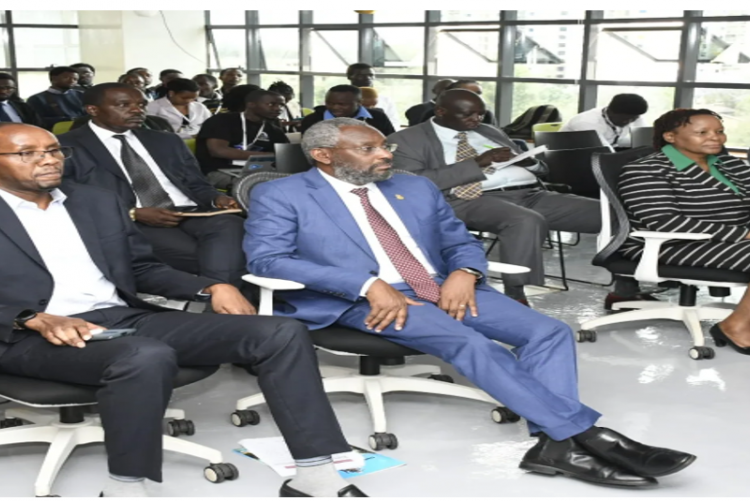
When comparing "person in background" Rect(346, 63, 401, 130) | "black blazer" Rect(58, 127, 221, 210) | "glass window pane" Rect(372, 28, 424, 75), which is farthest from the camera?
"glass window pane" Rect(372, 28, 424, 75)

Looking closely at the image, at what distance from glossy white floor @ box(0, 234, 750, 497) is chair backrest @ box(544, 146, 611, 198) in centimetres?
164

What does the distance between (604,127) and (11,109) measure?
5.05 meters

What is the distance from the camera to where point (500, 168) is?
4.89m

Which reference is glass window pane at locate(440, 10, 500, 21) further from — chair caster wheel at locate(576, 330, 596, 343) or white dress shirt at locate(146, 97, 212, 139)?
chair caster wheel at locate(576, 330, 596, 343)

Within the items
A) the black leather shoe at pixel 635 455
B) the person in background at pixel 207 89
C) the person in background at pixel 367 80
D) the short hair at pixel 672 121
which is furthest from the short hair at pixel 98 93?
the person in background at pixel 207 89

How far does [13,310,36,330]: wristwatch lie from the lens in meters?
2.48

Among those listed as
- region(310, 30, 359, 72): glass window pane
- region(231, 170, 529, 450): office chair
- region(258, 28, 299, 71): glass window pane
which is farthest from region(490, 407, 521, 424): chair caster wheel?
region(258, 28, 299, 71): glass window pane

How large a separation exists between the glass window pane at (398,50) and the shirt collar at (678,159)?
6819 mm

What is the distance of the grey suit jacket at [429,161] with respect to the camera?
4.54 m

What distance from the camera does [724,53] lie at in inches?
317

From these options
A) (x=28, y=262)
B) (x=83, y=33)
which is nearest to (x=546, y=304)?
(x=28, y=262)

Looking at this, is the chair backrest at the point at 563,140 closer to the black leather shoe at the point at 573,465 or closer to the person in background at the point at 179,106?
the person in background at the point at 179,106

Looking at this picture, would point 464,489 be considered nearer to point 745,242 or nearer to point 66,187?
point 66,187

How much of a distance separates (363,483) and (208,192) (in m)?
2.09
